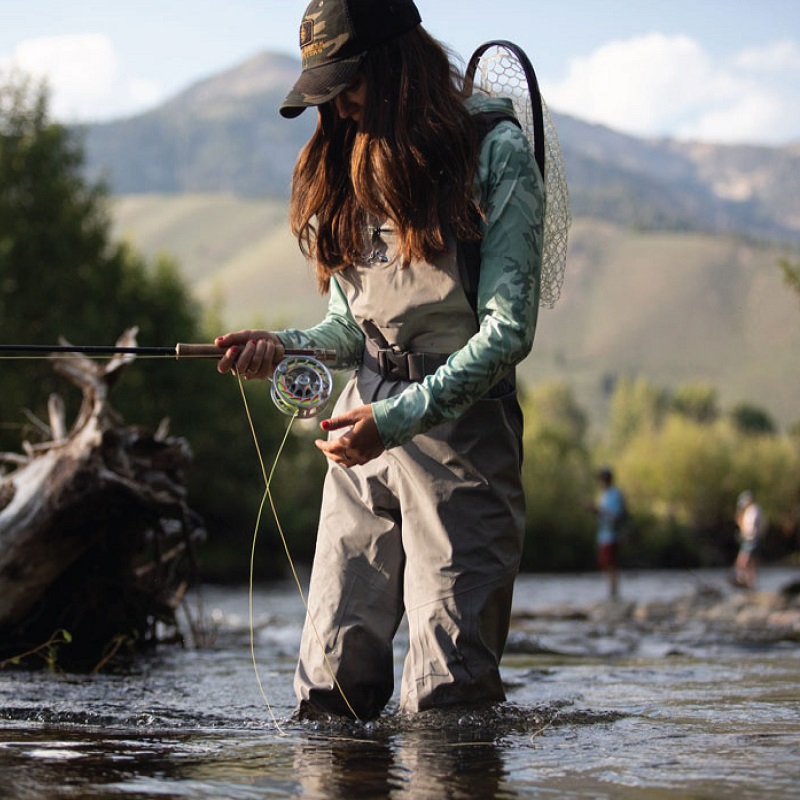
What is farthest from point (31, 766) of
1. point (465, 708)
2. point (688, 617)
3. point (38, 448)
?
point (688, 617)

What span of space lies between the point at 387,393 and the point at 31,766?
1.41 meters

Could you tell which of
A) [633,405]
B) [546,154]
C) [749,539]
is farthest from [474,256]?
[633,405]

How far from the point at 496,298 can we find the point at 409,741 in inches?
49.9

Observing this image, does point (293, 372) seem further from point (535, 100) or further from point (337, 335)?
point (535, 100)

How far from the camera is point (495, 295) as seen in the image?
363 centimetres

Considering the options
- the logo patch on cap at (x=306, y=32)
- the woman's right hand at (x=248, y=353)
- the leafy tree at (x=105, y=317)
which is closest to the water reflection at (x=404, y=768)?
the woman's right hand at (x=248, y=353)

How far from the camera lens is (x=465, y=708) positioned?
384 centimetres

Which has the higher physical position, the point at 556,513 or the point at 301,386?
the point at 301,386

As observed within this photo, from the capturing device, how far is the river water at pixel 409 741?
10.1ft

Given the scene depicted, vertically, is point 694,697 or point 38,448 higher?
point 38,448

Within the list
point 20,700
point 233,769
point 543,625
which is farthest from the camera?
point 543,625

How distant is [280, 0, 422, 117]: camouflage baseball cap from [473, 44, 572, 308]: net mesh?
1.45 ft

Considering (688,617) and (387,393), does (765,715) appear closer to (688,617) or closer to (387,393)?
(387,393)

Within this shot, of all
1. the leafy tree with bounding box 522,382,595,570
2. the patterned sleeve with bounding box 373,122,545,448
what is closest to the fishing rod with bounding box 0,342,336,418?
the patterned sleeve with bounding box 373,122,545,448
